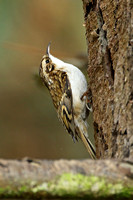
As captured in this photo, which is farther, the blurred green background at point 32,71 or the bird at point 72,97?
the blurred green background at point 32,71

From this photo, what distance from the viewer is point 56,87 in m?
3.10

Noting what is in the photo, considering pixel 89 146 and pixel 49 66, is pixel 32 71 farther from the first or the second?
pixel 89 146

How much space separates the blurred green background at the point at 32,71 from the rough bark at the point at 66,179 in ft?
10.3

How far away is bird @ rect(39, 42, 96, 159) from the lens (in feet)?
9.26

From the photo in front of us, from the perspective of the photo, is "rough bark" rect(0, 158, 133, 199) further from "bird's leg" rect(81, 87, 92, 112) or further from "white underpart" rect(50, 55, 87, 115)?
"white underpart" rect(50, 55, 87, 115)

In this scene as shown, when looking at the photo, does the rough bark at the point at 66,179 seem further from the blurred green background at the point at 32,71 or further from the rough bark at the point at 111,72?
the blurred green background at the point at 32,71

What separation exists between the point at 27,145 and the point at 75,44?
123 cm

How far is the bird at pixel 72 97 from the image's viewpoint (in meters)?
2.82

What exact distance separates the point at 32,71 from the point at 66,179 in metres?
3.33

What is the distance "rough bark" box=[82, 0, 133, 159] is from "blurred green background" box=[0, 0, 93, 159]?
6.63ft

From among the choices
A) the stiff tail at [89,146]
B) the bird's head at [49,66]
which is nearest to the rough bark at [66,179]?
the stiff tail at [89,146]

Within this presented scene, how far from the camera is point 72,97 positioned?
2881 millimetres

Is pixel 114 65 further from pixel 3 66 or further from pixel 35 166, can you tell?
pixel 3 66

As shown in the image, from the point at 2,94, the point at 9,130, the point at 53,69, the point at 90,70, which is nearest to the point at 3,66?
the point at 2,94
